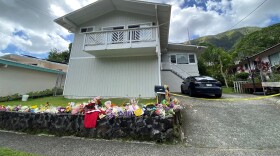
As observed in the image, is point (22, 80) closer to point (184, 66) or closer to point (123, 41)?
point (123, 41)

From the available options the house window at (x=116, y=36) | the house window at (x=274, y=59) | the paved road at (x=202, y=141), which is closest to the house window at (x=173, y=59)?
the house window at (x=116, y=36)

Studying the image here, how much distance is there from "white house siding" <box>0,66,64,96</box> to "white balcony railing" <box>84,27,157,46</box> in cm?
766

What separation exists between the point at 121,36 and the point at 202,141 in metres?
8.22

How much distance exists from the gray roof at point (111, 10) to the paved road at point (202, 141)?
7.88 meters

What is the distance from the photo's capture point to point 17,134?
5113 mm

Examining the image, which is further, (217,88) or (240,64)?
(240,64)

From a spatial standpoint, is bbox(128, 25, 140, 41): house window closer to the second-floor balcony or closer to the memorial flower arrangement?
the second-floor balcony

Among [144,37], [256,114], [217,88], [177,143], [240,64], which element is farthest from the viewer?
[240,64]

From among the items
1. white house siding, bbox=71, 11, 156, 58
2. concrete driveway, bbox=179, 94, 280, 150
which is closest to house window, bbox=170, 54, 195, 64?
white house siding, bbox=71, 11, 156, 58

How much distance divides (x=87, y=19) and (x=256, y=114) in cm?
1308

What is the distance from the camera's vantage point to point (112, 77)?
10.6 metres

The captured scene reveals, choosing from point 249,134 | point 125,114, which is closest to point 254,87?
point 249,134

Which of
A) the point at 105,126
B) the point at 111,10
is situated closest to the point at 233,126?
the point at 105,126

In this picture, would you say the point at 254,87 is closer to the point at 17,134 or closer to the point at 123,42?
the point at 123,42
